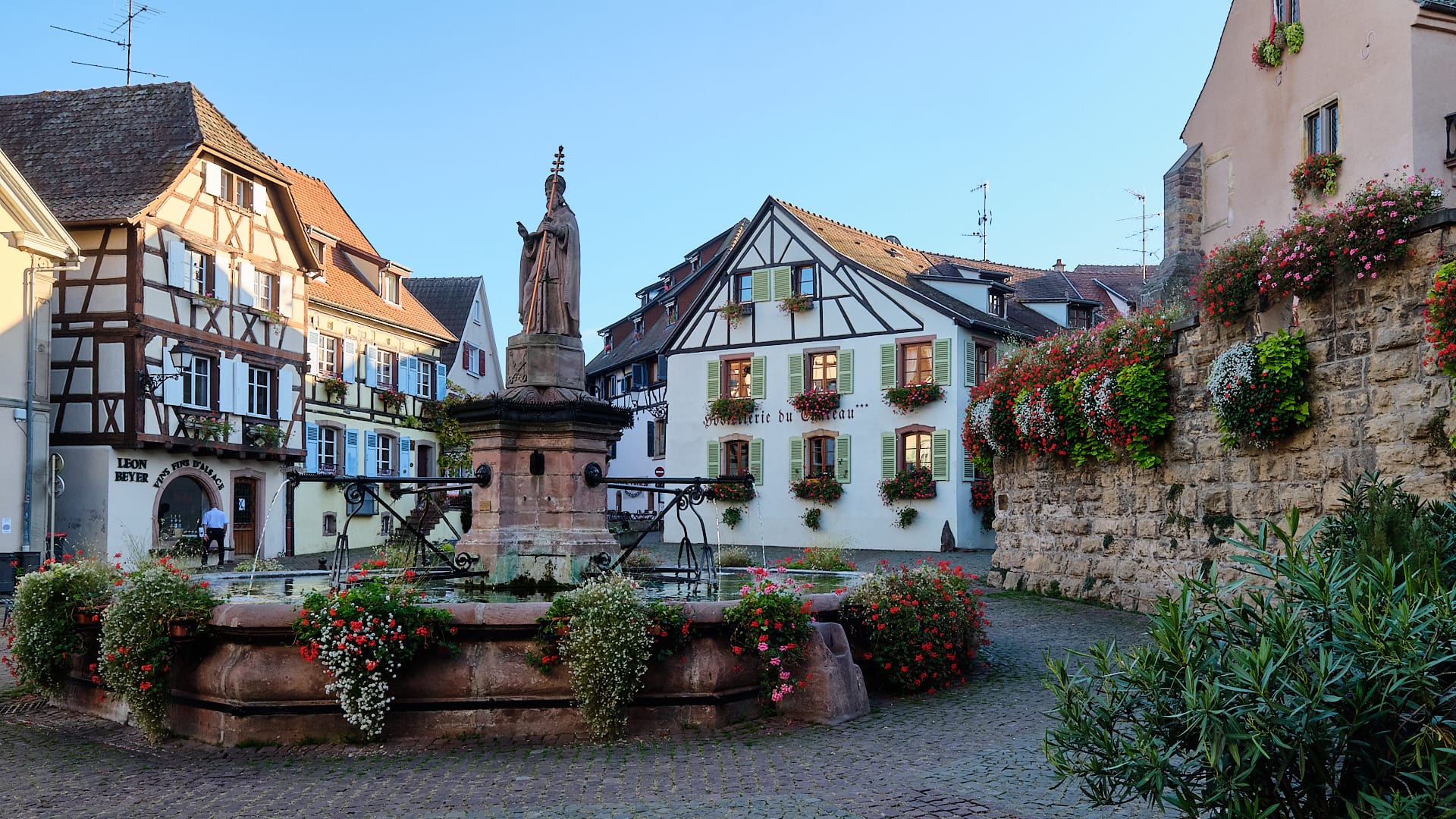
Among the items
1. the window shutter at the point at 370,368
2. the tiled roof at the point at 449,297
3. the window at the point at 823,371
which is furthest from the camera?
the tiled roof at the point at 449,297

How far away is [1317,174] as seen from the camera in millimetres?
18125

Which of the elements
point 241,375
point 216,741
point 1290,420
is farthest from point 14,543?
point 1290,420

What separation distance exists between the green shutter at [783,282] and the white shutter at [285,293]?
1267 centimetres

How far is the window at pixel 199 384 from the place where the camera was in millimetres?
25000

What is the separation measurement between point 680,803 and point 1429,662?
3661 mm

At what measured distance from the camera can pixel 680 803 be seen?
5.73 meters

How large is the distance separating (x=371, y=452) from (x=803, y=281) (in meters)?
13.2

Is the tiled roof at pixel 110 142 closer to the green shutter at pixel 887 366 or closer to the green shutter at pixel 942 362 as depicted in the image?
the green shutter at pixel 887 366

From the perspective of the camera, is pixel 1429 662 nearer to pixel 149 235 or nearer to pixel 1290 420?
pixel 1290 420

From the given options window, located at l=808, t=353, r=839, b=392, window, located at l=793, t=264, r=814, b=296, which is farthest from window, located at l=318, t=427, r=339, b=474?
window, located at l=793, t=264, r=814, b=296

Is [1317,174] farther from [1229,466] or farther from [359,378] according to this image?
[359,378]

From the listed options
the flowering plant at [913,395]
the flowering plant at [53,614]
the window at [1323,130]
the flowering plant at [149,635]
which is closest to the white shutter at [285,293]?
the flowering plant at [913,395]

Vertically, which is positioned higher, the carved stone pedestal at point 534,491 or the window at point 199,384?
the window at point 199,384

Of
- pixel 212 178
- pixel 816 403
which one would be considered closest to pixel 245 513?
pixel 212 178
